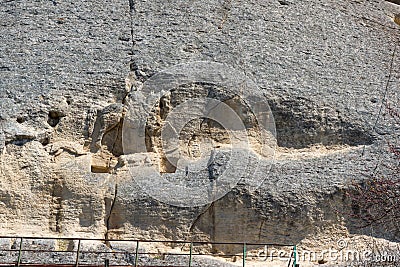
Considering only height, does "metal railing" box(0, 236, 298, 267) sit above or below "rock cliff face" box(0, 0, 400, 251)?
below

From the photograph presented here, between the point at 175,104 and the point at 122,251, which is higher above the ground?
the point at 175,104

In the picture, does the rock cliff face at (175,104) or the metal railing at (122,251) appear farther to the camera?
the rock cliff face at (175,104)

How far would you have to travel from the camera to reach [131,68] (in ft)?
50.0

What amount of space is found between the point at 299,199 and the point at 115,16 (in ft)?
17.5

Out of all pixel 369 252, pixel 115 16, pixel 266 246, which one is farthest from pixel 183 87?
pixel 369 252

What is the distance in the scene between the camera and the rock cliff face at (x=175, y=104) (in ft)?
44.8

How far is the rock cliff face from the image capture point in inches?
538

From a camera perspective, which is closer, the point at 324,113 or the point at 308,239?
the point at 308,239

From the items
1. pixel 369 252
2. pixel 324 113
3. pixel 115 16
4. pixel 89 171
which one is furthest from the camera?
pixel 115 16

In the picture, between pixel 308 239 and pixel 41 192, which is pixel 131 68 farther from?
pixel 308 239

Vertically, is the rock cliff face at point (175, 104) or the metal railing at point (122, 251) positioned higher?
the rock cliff face at point (175, 104)

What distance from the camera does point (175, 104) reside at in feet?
49.1

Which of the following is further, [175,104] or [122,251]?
[175,104]

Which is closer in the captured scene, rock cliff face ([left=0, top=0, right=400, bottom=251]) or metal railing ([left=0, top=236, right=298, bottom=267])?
metal railing ([left=0, top=236, right=298, bottom=267])
